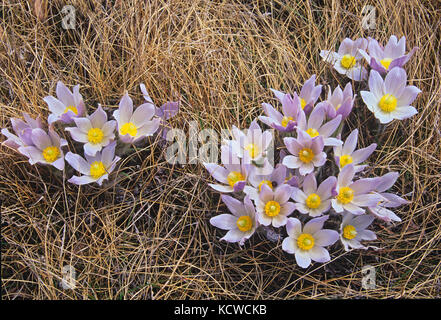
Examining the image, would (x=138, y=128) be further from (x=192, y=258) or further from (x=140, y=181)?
(x=192, y=258)

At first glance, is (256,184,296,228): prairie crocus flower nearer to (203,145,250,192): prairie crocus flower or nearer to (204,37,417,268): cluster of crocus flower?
(204,37,417,268): cluster of crocus flower

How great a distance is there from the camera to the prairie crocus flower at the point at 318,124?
5.92 ft

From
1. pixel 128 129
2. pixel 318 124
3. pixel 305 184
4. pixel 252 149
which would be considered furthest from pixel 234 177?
pixel 128 129

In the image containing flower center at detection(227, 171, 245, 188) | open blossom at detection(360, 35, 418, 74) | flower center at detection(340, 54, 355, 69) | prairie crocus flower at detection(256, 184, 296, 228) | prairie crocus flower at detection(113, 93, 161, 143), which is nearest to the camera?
prairie crocus flower at detection(256, 184, 296, 228)

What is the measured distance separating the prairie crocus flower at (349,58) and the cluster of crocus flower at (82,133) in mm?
933

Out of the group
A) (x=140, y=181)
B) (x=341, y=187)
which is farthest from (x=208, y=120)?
(x=341, y=187)

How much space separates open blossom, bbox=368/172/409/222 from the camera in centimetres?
178

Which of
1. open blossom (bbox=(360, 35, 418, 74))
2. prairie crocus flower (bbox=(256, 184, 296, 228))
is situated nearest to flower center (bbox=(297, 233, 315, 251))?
prairie crocus flower (bbox=(256, 184, 296, 228))

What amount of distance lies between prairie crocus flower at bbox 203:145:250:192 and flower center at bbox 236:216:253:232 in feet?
0.40

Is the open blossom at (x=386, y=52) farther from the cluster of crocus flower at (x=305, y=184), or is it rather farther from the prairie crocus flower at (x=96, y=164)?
the prairie crocus flower at (x=96, y=164)

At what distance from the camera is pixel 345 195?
1.75 metres

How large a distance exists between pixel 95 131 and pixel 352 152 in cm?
109

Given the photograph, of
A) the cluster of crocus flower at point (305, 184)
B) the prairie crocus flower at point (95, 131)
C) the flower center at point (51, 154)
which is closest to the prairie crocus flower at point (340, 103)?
the cluster of crocus flower at point (305, 184)

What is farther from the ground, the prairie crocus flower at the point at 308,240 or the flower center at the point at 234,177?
the flower center at the point at 234,177
